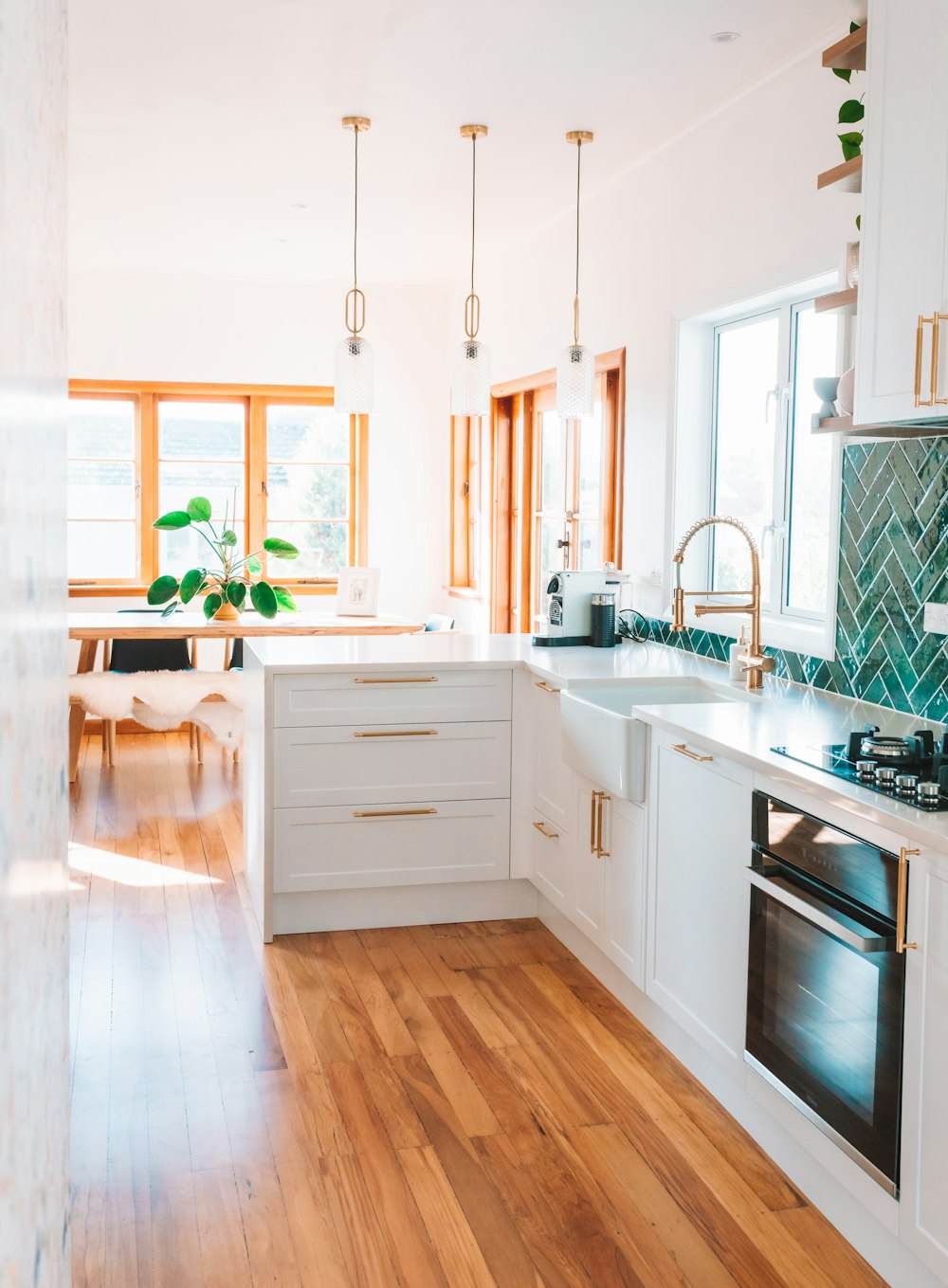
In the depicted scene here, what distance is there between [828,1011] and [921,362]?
1229 mm

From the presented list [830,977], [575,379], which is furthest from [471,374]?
[830,977]

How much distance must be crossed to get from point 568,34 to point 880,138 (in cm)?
139

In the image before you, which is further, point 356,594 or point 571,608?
point 356,594

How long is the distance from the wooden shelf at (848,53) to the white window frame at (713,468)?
69 centimetres

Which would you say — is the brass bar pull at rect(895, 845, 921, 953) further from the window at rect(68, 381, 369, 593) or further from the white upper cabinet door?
the window at rect(68, 381, 369, 593)

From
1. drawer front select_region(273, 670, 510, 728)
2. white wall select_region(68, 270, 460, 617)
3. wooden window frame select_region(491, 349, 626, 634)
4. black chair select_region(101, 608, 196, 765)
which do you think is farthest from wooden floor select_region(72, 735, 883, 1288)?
white wall select_region(68, 270, 460, 617)

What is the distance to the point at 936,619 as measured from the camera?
2.82 metres

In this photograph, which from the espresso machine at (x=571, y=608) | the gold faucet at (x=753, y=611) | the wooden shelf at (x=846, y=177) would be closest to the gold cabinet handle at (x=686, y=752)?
the gold faucet at (x=753, y=611)

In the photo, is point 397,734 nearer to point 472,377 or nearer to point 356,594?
point 472,377

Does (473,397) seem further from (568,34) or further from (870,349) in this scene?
(870,349)

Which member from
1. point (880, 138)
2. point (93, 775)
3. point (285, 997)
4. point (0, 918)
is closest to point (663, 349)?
point (880, 138)

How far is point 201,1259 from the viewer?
212 centimetres

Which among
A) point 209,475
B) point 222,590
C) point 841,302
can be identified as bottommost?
point 222,590

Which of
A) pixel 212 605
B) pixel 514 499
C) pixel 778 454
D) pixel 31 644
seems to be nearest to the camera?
pixel 31 644
